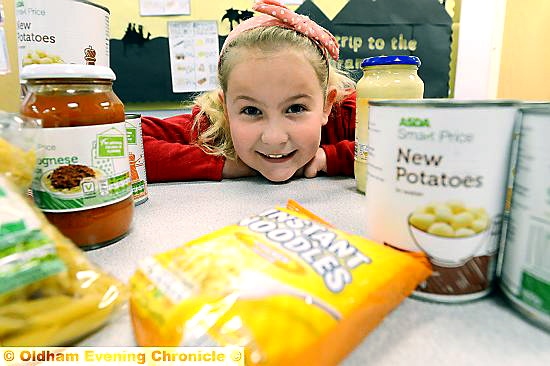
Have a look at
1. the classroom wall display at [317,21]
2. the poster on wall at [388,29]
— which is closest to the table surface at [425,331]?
the classroom wall display at [317,21]

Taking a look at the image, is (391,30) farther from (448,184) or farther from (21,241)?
(21,241)

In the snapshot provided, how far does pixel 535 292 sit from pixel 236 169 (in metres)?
0.66

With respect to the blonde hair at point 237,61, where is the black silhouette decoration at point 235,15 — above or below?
above

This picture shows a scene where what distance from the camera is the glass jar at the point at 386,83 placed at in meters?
0.62

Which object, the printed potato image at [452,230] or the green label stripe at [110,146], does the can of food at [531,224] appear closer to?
the printed potato image at [452,230]

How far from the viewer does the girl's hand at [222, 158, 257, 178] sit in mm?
881

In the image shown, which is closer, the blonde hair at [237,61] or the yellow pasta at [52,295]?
the yellow pasta at [52,295]

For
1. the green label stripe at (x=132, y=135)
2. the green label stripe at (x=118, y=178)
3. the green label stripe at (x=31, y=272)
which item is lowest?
the green label stripe at (x=31, y=272)

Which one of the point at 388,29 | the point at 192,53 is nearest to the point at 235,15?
the point at 192,53

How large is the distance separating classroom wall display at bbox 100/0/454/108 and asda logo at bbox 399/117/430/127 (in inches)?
55.2

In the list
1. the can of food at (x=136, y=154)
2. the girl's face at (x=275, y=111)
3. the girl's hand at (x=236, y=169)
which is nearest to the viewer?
the can of food at (x=136, y=154)

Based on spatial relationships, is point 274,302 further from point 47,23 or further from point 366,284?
point 47,23

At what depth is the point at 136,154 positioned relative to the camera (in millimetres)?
618

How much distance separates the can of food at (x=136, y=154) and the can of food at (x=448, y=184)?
406 millimetres
